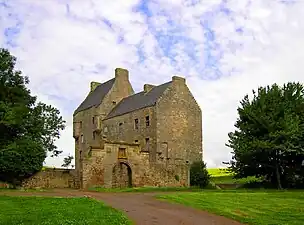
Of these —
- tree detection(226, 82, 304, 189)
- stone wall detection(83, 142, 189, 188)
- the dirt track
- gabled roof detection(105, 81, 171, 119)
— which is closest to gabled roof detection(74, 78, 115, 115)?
gabled roof detection(105, 81, 171, 119)

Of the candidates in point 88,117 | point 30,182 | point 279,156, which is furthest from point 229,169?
point 88,117

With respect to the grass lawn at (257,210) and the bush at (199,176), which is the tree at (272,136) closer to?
the bush at (199,176)

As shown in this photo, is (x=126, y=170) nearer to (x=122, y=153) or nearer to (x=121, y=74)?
(x=122, y=153)

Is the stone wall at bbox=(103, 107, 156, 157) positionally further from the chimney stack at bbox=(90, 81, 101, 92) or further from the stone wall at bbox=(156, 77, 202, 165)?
the chimney stack at bbox=(90, 81, 101, 92)

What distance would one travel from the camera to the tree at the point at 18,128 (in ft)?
127

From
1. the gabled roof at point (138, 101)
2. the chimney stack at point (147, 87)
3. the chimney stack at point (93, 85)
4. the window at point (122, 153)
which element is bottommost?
the window at point (122, 153)

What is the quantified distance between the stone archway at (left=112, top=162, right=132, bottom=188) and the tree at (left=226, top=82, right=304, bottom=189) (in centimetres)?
1091

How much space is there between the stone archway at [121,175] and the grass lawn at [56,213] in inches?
850

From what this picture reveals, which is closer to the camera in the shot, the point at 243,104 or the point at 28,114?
the point at 28,114

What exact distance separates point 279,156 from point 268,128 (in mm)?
3618

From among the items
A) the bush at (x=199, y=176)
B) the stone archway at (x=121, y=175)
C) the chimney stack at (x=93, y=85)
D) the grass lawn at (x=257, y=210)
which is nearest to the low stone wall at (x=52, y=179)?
the stone archway at (x=121, y=175)

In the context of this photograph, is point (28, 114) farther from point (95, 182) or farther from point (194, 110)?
point (194, 110)

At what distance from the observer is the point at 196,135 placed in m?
59.5

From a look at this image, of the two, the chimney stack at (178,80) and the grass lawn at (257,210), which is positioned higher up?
the chimney stack at (178,80)
